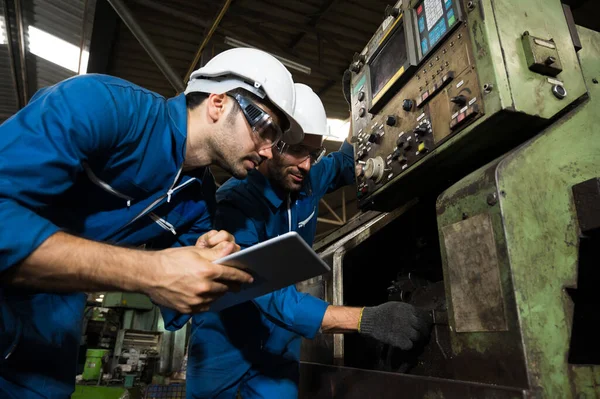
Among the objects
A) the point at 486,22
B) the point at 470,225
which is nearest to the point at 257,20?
the point at 486,22

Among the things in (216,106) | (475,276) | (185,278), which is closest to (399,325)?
(475,276)

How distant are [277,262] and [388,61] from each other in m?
0.95

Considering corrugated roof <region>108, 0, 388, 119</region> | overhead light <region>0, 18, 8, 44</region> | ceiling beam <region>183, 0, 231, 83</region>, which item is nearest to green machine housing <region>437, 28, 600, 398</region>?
ceiling beam <region>183, 0, 231, 83</region>

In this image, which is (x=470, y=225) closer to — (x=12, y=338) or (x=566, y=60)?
(x=566, y=60)

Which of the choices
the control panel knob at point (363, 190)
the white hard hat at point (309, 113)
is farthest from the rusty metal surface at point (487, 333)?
the white hard hat at point (309, 113)

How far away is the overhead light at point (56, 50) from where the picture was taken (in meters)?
3.04

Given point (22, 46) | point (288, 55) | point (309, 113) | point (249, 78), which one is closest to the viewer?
point (249, 78)

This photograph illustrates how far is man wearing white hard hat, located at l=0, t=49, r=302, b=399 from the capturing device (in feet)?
2.40

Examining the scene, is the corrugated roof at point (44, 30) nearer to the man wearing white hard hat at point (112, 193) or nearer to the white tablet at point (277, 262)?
the man wearing white hard hat at point (112, 193)

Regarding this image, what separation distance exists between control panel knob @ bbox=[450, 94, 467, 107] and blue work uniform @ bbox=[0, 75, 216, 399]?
2.39 feet

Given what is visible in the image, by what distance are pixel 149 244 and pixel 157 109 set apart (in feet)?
1.81

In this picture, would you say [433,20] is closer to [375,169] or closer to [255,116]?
[375,169]

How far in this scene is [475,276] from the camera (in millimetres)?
899

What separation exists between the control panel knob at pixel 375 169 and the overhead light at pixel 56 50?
2745 millimetres
